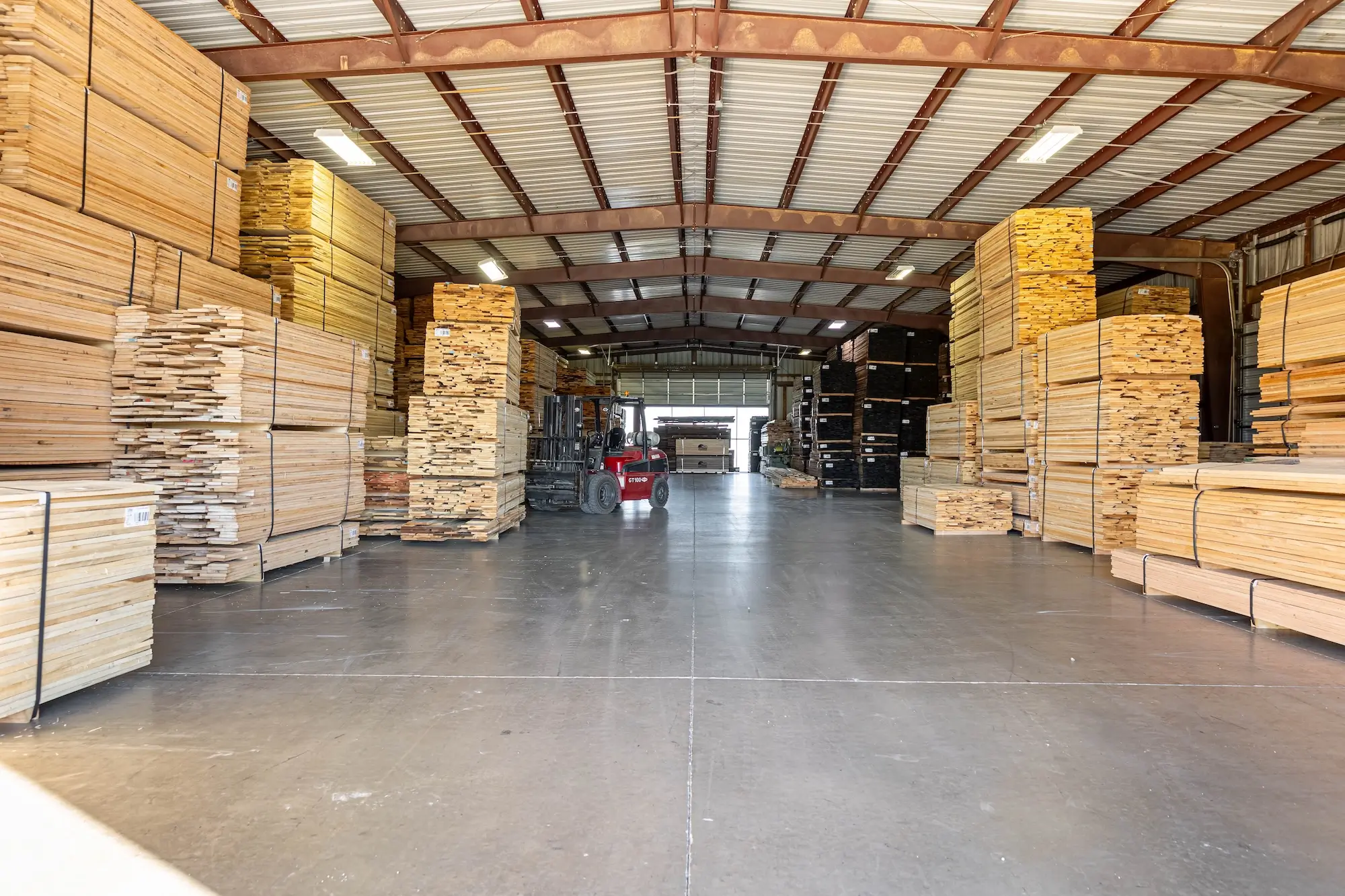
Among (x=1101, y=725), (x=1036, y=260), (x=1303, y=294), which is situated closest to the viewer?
(x=1101, y=725)

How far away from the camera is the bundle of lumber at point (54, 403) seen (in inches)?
196

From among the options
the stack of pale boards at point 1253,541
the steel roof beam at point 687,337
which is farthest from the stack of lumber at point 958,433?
the steel roof beam at point 687,337

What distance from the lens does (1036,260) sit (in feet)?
33.4

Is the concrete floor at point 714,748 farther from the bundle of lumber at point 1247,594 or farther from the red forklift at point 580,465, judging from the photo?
the red forklift at point 580,465

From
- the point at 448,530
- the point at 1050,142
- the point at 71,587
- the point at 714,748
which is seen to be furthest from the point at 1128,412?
the point at 71,587

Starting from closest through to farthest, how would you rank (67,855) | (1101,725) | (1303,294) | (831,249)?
(67,855) < (1101,725) < (1303,294) < (831,249)

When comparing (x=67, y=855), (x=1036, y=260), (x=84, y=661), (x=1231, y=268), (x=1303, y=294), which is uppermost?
(x=1231, y=268)

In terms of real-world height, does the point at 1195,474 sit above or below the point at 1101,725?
above

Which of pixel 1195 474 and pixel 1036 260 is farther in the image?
pixel 1036 260

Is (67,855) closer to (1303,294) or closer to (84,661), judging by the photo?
(84,661)

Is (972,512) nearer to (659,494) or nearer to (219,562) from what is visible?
(659,494)

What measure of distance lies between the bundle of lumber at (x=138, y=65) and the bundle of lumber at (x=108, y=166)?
11 cm

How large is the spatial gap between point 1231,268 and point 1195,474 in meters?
11.0

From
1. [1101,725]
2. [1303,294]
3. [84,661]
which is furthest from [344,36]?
[1303,294]
